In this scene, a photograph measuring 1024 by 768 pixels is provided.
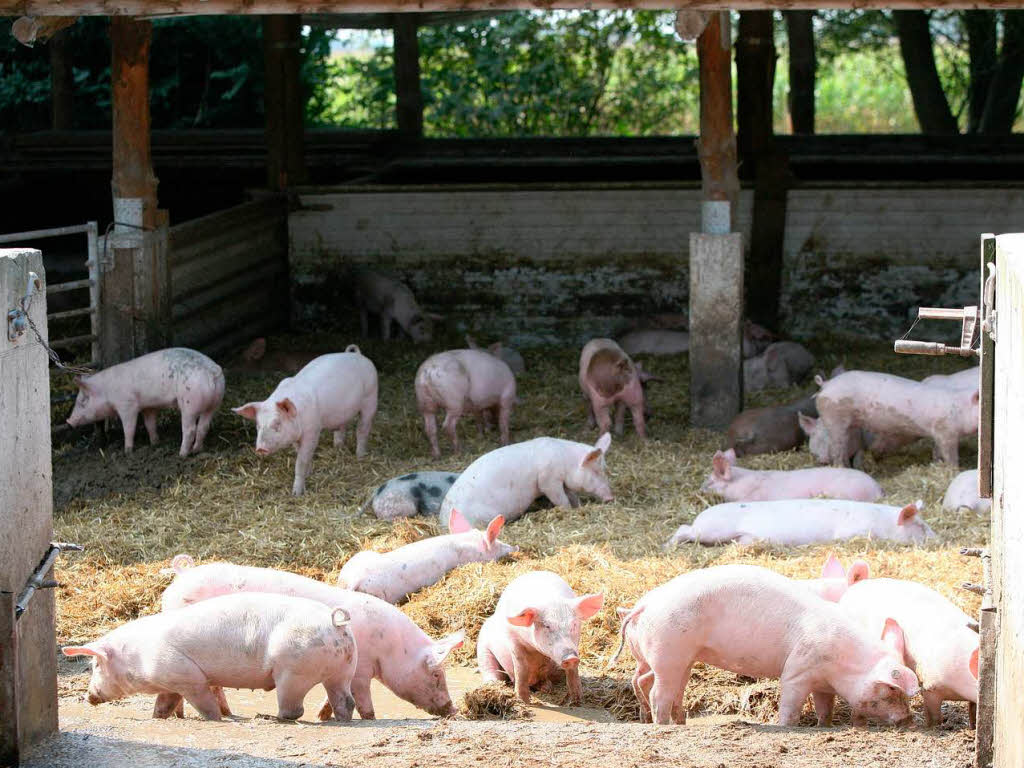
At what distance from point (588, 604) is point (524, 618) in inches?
9.9

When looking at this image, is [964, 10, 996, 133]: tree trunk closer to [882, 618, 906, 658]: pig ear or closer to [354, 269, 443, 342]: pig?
[354, 269, 443, 342]: pig

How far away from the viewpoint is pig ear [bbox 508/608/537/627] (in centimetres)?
464

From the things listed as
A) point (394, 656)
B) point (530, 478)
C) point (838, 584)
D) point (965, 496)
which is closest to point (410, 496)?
point (530, 478)

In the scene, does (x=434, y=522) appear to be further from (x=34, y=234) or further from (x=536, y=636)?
(x=34, y=234)

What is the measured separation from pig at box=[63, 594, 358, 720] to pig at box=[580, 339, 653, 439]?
4.19 meters

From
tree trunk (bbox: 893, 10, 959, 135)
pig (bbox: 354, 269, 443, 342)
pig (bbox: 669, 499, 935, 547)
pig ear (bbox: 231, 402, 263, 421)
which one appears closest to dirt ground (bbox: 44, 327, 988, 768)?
pig (bbox: 669, 499, 935, 547)

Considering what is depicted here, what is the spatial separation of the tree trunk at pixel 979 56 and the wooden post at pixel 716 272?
889 centimetres

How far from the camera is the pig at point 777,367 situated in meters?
9.77

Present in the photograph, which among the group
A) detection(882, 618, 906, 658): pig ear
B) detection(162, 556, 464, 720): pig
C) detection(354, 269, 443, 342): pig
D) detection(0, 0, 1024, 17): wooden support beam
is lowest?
detection(162, 556, 464, 720): pig

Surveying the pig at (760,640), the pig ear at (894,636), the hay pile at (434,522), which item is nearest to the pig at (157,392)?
the hay pile at (434,522)

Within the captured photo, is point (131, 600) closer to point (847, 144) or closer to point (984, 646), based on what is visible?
point (984, 646)

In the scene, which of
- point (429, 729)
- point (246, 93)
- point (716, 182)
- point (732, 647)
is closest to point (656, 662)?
point (732, 647)

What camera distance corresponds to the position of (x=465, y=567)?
230 inches

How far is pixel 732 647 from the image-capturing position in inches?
176
